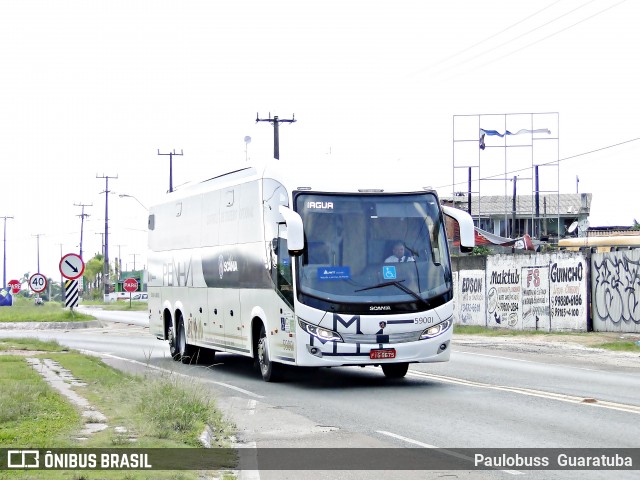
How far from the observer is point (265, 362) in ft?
61.8

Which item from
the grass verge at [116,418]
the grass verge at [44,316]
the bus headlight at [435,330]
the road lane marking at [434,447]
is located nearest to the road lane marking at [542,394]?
the bus headlight at [435,330]

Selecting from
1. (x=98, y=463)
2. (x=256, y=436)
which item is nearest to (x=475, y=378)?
(x=256, y=436)

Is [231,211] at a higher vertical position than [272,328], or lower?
higher

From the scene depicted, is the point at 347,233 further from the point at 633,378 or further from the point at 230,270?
the point at 633,378

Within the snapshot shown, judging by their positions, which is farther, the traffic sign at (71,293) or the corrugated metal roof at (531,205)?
the corrugated metal roof at (531,205)

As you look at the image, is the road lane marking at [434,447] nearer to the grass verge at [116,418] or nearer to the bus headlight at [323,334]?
the grass verge at [116,418]

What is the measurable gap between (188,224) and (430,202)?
297 inches

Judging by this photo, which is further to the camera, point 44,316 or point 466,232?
point 44,316

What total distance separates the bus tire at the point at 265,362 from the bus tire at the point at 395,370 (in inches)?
76.2

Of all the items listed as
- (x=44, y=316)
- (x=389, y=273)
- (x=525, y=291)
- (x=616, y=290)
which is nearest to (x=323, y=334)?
(x=389, y=273)

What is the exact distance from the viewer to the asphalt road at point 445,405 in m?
11.6

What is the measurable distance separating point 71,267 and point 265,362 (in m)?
14.5

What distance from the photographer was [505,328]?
3559 centimetres

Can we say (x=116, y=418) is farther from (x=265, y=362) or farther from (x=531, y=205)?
(x=531, y=205)
